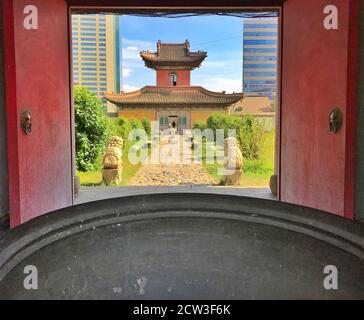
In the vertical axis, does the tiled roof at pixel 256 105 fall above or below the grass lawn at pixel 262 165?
above

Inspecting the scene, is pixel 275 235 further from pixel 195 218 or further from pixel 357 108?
pixel 357 108

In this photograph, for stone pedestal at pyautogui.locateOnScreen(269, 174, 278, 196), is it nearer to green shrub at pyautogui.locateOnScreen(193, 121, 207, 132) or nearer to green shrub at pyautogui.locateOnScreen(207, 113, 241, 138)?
green shrub at pyautogui.locateOnScreen(207, 113, 241, 138)

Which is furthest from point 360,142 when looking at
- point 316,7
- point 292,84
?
point 292,84

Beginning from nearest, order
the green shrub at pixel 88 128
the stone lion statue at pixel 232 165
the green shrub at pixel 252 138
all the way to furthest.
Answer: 1. the green shrub at pixel 88 128
2. the stone lion statue at pixel 232 165
3. the green shrub at pixel 252 138

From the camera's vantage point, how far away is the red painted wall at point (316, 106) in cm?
271

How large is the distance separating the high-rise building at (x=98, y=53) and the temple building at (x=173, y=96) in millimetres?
4426

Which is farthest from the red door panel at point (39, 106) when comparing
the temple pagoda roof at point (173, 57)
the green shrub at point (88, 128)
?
the temple pagoda roof at point (173, 57)

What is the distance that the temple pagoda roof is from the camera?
1769 centimetres

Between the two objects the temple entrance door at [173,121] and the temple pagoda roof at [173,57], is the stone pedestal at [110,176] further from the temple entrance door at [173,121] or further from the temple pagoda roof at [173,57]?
the temple pagoda roof at [173,57]

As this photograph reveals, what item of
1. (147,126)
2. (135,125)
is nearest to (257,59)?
(135,125)

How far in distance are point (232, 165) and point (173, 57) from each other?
10737 mm

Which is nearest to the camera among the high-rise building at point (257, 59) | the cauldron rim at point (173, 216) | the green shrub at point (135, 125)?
the cauldron rim at point (173, 216)

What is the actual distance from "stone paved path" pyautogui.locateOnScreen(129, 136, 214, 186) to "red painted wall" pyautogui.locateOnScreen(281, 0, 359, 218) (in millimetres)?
4259
